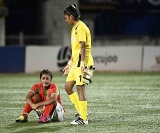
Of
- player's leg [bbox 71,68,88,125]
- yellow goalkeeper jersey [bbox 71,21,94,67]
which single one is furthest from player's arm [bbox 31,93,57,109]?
yellow goalkeeper jersey [bbox 71,21,94,67]

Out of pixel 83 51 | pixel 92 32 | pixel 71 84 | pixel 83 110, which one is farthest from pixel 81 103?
pixel 92 32

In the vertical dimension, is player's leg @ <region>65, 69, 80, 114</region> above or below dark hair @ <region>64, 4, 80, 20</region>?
below

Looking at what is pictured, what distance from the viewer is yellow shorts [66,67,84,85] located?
404 inches

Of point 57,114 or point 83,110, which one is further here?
point 57,114

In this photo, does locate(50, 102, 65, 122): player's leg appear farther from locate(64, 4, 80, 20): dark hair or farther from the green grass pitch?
locate(64, 4, 80, 20): dark hair

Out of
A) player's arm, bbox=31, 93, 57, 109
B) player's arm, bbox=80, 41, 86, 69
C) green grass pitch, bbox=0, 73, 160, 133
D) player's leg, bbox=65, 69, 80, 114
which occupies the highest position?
player's arm, bbox=80, 41, 86, 69

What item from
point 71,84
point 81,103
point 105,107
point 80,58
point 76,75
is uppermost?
point 80,58

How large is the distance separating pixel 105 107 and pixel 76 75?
248cm

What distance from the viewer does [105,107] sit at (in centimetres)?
1266

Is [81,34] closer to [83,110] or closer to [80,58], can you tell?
[80,58]

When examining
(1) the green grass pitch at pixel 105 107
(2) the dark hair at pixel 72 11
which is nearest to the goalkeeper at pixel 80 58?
(2) the dark hair at pixel 72 11

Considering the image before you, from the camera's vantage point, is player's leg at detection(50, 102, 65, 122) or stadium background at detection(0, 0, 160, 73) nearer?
player's leg at detection(50, 102, 65, 122)

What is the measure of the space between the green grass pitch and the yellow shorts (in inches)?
26.4

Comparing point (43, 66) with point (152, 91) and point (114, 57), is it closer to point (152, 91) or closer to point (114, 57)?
point (114, 57)
